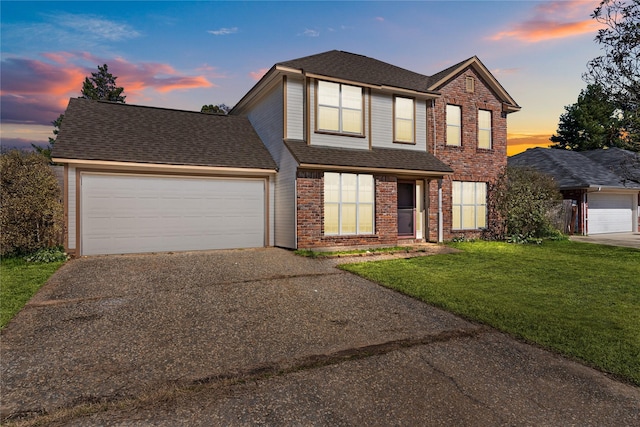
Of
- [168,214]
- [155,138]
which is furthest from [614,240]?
[155,138]

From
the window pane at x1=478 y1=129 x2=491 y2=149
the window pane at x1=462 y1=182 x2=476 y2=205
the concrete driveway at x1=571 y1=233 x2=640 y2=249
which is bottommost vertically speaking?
the concrete driveway at x1=571 y1=233 x2=640 y2=249

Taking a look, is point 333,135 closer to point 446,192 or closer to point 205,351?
point 446,192

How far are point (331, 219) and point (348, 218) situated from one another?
70 centimetres

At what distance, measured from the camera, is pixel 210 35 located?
13.0 m

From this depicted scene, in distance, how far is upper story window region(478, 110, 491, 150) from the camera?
54.5 ft

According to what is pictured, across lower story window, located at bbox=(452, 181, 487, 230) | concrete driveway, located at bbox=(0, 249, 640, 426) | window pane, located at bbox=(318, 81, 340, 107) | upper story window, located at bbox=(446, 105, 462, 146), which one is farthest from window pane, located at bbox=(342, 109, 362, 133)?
concrete driveway, located at bbox=(0, 249, 640, 426)

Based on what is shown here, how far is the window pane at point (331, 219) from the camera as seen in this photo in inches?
500

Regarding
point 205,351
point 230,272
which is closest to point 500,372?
point 205,351

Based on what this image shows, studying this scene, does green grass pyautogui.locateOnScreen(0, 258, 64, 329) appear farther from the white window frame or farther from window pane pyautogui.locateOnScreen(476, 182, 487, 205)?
the white window frame

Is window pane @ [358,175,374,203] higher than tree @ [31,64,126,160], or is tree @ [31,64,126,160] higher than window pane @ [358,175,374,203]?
tree @ [31,64,126,160]

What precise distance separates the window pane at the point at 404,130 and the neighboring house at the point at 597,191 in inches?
490

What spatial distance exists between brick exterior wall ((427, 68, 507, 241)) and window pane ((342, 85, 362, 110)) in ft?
12.4

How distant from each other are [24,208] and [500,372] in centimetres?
1274

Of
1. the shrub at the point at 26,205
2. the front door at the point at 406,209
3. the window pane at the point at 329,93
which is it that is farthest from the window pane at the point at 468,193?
the shrub at the point at 26,205
